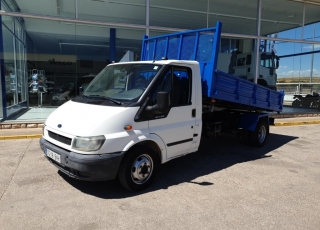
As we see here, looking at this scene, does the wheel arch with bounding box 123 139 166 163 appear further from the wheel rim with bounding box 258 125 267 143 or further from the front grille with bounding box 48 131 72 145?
the wheel rim with bounding box 258 125 267 143

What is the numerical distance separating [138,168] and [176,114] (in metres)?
1.12

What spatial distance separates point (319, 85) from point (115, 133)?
14493 mm

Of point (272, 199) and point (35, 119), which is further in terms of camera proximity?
point (35, 119)

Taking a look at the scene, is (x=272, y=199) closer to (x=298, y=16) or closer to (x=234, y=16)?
(x=234, y=16)

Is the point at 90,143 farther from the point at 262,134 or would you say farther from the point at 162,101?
the point at 262,134

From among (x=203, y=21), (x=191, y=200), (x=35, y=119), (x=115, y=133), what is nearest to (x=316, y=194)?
(x=191, y=200)

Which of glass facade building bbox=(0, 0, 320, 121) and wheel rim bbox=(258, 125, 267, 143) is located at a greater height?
glass facade building bbox=(0, 0, 320, 121)

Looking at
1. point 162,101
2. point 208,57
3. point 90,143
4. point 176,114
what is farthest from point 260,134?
point 90,143

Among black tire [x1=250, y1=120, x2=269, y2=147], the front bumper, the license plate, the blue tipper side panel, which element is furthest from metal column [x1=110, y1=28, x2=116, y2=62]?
the front bumper

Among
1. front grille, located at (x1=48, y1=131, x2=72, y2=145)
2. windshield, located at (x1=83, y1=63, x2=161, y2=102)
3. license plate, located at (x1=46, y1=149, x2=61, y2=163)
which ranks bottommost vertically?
license plate, located at (x1=46, y1=149, x2=61, y2=163)

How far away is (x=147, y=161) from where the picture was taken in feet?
13.2

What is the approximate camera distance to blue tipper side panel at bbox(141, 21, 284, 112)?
4957mm

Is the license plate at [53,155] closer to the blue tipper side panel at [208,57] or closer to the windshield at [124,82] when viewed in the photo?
the windshield at [124,82]

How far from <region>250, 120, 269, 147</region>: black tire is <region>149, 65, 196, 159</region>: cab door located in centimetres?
268
